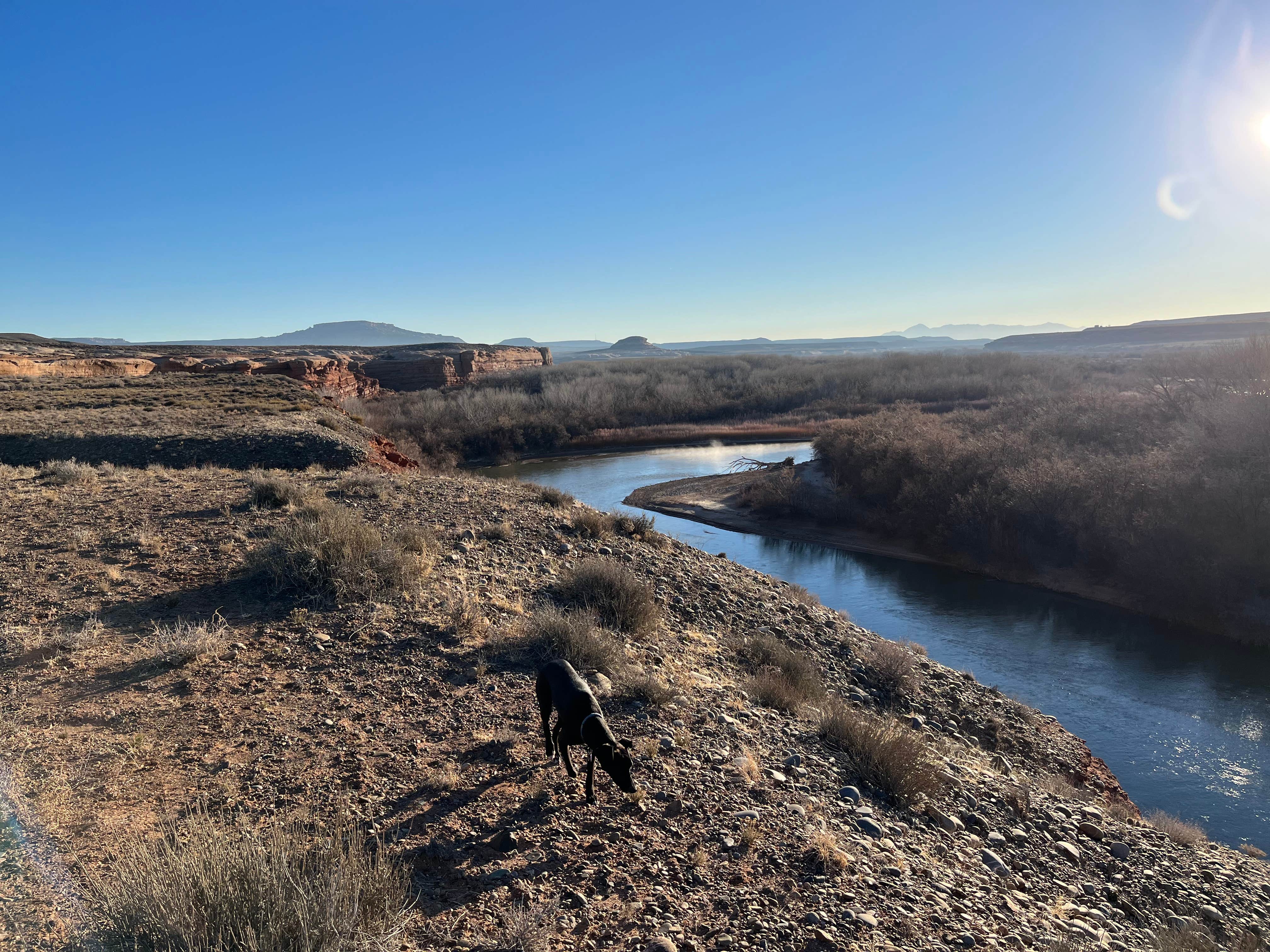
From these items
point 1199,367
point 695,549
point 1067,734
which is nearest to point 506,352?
point 1199,367

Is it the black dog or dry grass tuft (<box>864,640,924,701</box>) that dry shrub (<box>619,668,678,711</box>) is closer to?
the black dog

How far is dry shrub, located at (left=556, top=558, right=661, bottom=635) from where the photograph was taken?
9344mm

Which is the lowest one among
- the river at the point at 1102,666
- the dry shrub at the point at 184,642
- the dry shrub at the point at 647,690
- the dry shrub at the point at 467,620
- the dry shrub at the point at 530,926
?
the river at the point at 1102,666

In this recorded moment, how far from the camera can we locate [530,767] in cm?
537

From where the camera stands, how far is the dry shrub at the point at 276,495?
37.6 ft

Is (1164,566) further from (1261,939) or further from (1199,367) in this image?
(1199,367)

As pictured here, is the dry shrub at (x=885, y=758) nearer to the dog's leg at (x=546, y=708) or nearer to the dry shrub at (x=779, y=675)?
the dry shrub at (x=779, y=675)

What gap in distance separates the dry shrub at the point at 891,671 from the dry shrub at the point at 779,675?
1.19 metres

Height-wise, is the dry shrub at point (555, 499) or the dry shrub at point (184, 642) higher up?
the dry shrub at point (184, 642)

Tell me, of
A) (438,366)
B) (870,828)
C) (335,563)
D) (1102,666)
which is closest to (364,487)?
(335,563)

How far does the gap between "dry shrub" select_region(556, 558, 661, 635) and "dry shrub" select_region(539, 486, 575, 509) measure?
204 inches

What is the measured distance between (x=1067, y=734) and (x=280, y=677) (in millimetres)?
11917

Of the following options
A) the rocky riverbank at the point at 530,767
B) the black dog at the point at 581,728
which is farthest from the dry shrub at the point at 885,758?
the black dog at the point at 581,728

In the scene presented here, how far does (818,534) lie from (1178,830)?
20040mm
